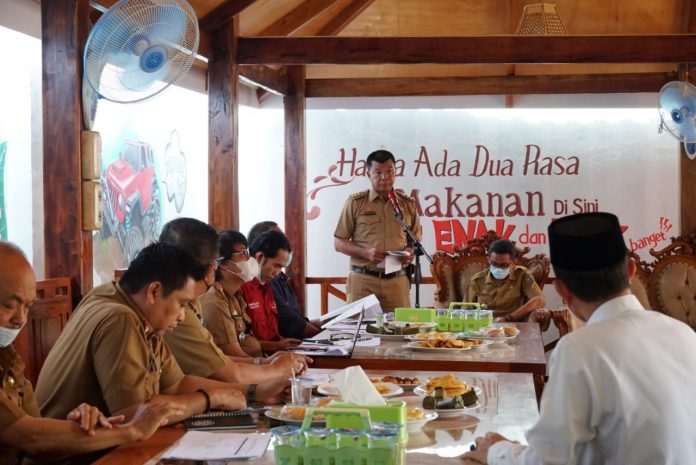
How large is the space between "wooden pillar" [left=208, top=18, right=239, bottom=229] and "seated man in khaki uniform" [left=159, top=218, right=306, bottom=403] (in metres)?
3.04

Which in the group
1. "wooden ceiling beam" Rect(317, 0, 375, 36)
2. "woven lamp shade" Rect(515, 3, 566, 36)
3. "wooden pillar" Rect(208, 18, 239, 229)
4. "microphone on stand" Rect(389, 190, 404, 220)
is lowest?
"microphone on stand" Rect(389, 190, 404, 220)

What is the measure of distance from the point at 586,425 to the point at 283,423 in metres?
0.99

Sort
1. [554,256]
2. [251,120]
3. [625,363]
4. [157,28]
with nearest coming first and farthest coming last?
[625,363], [554,256], [157,28], [251,120]

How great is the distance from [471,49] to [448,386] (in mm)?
3994

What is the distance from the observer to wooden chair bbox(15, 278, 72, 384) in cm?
398

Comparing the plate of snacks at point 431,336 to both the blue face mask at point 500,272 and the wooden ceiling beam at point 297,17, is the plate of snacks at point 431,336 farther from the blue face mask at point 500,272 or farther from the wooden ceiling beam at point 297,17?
the wooden ceiling beam at point 297,17

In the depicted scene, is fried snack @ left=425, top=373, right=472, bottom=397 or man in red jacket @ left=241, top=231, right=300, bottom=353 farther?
man in red jacket @ left=241, top=231, right=300, bottom=353

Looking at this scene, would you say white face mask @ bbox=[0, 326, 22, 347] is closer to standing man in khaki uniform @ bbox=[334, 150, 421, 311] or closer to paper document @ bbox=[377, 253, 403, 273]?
paper document @ bbox=[377, 253, 403, 273]

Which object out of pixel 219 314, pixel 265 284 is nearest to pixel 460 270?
pixel 265 284

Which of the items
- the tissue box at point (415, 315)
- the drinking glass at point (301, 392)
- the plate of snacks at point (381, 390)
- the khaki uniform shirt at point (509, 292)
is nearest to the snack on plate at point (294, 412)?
the drinking glass at point (301, 392)

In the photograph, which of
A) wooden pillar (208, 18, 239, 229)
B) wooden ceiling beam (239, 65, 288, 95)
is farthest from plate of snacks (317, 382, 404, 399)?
wooden ceiling beam (239, 65, 288, 95)

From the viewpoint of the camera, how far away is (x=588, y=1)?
322 inches

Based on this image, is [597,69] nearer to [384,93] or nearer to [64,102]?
[384,93]

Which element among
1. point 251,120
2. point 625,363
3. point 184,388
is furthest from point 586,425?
point 251,120
